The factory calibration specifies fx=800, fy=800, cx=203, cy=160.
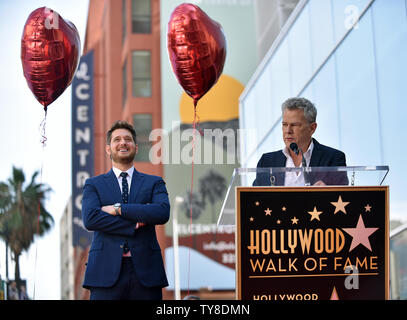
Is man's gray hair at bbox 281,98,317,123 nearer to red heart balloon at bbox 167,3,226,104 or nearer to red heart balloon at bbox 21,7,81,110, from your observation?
red heart balloon at bbox 167,3,226,104

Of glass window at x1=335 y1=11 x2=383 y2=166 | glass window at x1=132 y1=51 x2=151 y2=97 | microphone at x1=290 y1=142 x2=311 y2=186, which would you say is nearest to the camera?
microphone at x1=290 y1=142 x2=311 y2=186

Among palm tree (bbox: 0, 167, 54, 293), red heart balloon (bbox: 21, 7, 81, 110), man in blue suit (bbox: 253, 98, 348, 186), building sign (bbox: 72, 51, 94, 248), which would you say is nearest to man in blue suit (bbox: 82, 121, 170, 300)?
man in blue suit (bbox: 253, 98, 348, 186)

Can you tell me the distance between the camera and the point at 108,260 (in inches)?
152

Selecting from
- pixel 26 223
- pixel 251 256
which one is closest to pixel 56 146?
pixel 26 223

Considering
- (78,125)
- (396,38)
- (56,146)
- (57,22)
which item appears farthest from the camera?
(78,125)

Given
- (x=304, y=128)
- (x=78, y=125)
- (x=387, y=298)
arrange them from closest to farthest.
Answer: (x=387, y=298) → (x=304, y=128) → (x=78, y=125)

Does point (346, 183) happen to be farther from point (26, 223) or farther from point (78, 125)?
point (78, 125)

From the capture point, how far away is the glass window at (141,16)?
951 inches

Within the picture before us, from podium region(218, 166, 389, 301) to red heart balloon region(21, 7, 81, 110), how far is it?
6.60 ft

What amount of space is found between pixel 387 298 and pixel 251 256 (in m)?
0.63

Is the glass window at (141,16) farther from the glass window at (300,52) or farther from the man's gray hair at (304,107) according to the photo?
the man's gray hair at (304,107)

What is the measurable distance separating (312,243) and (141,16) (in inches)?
843

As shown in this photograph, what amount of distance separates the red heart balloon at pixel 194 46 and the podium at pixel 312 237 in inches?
70.8

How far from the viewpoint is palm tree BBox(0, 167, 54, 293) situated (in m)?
6.46
